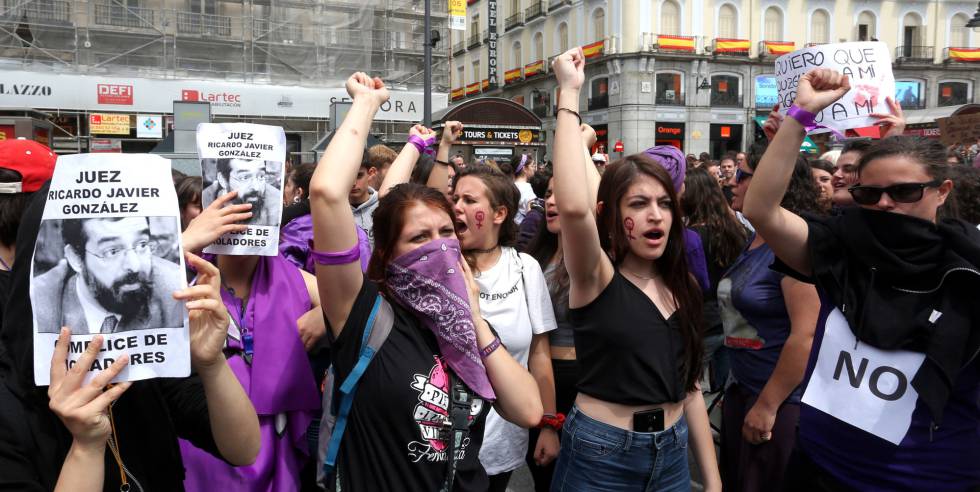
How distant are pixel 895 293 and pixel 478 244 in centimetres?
168

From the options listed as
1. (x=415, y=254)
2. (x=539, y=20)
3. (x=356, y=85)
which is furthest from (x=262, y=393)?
(x=539, y=20)

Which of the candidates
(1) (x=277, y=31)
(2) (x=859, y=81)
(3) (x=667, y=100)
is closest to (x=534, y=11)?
(3) (x=667, y=100)

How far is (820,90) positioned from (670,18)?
3530cm

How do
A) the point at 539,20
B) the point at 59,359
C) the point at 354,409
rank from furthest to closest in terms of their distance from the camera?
the point at 539,20 → the point at 354,409 → the point at 59,359

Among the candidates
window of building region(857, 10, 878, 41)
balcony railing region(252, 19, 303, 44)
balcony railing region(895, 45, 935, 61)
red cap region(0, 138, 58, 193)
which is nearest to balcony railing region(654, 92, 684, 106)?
window of building region(857, 10, 878, 41)

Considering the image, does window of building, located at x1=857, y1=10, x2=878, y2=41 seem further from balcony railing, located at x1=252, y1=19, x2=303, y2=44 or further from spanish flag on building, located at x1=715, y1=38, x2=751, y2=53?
balcony railing, located at x1=252, y1=19, x2=303, y2=44

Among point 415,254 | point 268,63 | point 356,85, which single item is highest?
point 268,63

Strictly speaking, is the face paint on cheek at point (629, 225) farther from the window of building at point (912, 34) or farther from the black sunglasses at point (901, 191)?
the window of building at point (912, 34)

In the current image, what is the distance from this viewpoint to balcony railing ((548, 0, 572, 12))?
3812 centimetres

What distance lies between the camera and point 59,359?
1.43 metres

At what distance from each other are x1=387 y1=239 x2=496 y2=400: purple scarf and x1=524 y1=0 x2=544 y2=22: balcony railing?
40.6m

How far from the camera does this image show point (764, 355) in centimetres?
328

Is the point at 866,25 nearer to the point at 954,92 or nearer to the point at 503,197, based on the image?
the point at 954,92

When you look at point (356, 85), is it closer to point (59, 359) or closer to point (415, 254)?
point (415, 254)
